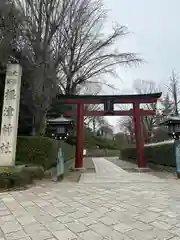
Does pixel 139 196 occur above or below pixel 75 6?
below

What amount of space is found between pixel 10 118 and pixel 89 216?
624 cm

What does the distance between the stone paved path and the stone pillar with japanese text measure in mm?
2956

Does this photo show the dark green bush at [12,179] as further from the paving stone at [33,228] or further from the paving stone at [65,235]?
the paving stone at [65,235]

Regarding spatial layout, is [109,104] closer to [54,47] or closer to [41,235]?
[54,47]

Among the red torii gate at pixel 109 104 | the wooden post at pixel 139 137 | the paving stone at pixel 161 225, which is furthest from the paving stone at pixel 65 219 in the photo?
the wooden post at pixel 139 137

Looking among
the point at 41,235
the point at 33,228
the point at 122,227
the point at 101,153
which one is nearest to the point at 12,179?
the point at 33,228

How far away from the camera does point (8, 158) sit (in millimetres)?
8938

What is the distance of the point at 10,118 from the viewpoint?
30.5 ft

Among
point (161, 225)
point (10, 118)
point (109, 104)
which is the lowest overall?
point (161, 225)

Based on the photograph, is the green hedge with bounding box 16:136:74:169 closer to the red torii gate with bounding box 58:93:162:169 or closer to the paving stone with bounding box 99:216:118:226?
the red torii gate with bounding box 58:93:162:169

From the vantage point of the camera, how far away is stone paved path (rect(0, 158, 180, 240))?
337cm

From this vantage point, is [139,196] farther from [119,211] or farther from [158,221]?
[158,221]

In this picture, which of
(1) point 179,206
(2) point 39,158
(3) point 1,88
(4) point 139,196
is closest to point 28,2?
(3) point 1,88

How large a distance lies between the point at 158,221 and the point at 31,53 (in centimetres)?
1023
